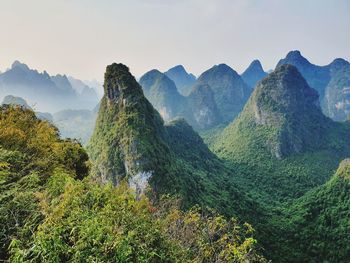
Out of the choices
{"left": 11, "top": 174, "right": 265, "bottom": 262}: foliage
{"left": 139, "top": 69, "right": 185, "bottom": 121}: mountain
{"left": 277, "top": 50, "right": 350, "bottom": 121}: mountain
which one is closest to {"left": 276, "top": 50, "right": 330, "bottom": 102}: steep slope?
{"left": 277, "top": 50, "right": 350, "bottom": 121}: mountain

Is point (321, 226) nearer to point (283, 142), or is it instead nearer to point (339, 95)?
point (283, 142)

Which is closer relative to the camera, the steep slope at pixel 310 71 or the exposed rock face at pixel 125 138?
the exposed rock face at pixel 125 138

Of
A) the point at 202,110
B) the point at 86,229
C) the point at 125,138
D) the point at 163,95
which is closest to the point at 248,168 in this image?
the point at 125,138

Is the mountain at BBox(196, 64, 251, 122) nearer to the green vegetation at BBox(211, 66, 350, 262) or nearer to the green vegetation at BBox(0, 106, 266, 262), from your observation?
the green vegetation at BBox(211, 66, 350, 262)

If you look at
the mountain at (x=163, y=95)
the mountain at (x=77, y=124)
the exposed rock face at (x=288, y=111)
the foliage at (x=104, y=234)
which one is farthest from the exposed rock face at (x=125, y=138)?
the mountain at (x=163, y=95)

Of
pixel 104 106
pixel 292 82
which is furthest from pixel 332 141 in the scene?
pixel 104 106

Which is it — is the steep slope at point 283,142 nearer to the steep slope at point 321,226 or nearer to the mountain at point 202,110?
the steep slope at point 321,226

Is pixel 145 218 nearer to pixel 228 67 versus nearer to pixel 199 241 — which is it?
pixel 199 241
